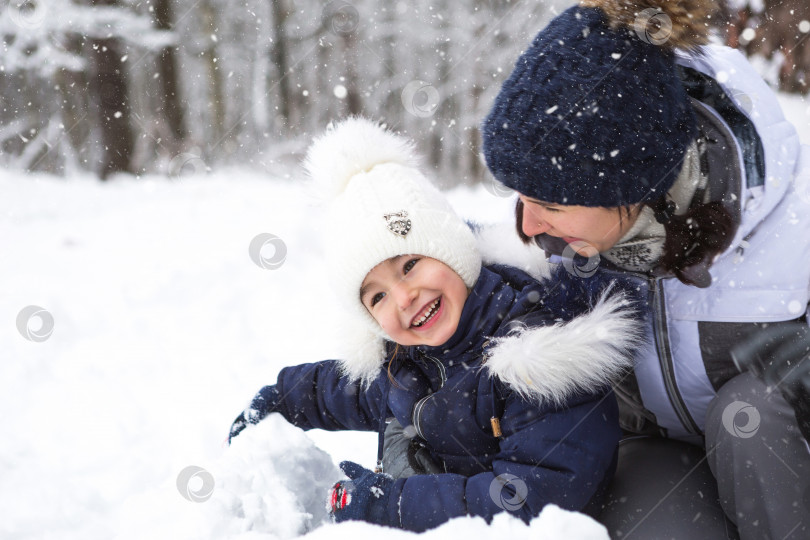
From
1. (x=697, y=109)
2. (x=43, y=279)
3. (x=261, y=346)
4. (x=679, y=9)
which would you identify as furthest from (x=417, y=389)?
(x=43, y=279)

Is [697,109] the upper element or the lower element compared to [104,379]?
upper

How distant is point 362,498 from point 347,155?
3.71ft

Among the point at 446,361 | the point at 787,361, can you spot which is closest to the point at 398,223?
the point at 446,361

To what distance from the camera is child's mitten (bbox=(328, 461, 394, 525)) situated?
1822 mm

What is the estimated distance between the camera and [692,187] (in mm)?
1663

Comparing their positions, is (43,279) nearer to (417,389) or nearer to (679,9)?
(417,389)

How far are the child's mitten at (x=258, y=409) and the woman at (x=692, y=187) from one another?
1.32 metres

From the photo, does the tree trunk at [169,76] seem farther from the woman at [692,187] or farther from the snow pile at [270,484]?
the woman at [692,187]

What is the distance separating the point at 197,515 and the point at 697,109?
180 centimetres

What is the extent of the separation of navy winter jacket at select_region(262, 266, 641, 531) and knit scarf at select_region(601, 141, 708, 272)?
10 cm

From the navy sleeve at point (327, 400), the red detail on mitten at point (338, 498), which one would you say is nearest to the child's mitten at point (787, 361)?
the red detail on mitten at point (338, 498)

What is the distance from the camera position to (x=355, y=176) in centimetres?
219

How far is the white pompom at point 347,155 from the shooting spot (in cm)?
219

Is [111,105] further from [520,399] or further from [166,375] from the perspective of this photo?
[520,399]
